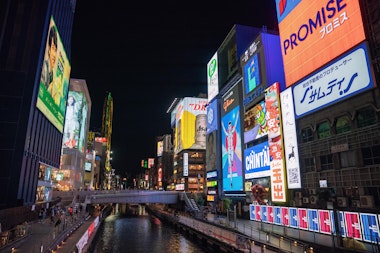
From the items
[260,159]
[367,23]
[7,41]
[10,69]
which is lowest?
[260,159]

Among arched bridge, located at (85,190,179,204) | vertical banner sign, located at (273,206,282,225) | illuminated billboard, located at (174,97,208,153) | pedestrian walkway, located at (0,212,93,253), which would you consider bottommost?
pedestrian walkway, located at (0,212,93,253)

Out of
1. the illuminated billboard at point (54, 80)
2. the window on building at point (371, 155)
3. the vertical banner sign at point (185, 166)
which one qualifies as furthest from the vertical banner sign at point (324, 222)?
the vertical banner sign at point (185, 166)

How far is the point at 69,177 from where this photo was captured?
87.2m

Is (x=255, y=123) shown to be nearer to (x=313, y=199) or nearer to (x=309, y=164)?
(x=309, y=164)

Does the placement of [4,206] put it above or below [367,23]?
below

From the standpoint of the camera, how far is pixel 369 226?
21.5 metres

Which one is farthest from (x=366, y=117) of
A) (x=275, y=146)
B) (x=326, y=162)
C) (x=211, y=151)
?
(x=211, y=151)

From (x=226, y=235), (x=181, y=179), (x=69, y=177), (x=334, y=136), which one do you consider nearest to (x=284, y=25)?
(x=334, y=136)

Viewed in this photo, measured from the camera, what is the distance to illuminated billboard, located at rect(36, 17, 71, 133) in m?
43.7

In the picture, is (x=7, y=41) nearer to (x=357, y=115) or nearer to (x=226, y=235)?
(x=226, y=235)

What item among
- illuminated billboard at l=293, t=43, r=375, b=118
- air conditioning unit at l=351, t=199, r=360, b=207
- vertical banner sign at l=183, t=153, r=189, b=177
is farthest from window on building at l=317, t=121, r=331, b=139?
vertical banner sign at l=183, t=153, r=189, b=177

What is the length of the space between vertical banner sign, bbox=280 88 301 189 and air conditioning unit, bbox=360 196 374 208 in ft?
27.8

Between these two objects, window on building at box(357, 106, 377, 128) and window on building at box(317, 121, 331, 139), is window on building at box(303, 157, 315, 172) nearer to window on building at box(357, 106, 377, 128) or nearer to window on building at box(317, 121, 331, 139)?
window on building at box(317, 121, 331, 139)

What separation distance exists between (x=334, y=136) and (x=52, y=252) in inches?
1058
